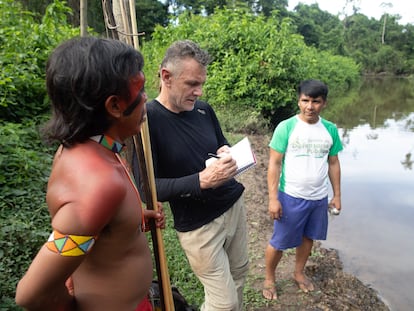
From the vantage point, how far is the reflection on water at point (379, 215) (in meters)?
3.76

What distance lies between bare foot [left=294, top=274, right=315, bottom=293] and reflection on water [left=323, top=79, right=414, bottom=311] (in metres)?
0.88

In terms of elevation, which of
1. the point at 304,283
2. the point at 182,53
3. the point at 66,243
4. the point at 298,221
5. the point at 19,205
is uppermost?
the point at 182,53

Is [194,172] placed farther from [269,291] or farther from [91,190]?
[269,291]

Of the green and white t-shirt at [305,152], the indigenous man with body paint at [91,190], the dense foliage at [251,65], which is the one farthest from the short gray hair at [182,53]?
the dense foliage at [251,65]

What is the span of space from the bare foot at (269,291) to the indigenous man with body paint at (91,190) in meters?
2.07

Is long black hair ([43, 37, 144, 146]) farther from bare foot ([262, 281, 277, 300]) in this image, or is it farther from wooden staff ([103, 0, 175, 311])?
bare foot ([262, 281, 277, 300])

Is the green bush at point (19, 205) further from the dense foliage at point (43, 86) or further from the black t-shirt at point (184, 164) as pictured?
the black t-shirt at point (184, 164)

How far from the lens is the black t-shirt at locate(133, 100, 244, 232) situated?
5.90ft

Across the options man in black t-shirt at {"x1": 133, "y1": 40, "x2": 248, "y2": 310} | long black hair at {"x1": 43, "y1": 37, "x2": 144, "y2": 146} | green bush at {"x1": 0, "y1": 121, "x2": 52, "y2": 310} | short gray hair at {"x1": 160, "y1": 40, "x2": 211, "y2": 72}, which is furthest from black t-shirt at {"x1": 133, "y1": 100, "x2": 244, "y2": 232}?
green bush at {"x1": 0, "y1": 121, "x2": 52, "y2": 310}

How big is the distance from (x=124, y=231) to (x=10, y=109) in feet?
11.3

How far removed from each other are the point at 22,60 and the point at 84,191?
3.87 meters

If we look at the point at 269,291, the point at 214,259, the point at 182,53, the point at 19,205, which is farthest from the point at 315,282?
the point at 19,205

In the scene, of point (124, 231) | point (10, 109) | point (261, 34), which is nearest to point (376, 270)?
point (124, 231)

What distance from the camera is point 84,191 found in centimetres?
87
